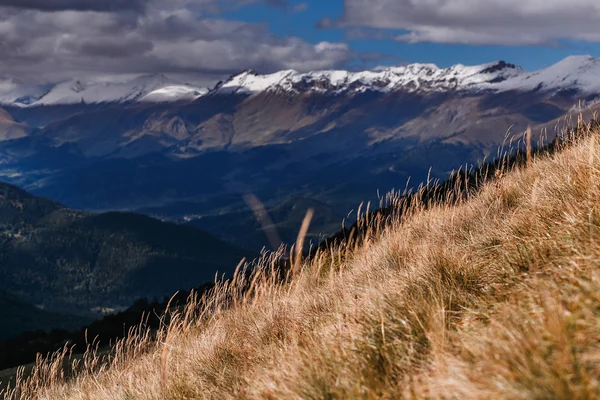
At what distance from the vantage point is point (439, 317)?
3836 millimetres

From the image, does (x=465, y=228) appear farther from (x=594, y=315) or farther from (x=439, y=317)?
(x=594, y=315)

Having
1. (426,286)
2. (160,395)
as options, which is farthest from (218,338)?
(426,286)

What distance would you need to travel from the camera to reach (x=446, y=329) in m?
3.92

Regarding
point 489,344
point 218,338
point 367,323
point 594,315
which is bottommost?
point 218,338

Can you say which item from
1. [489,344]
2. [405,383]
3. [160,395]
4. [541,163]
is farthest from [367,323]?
[541,163]

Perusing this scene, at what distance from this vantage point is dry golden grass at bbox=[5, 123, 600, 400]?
284 centimetres

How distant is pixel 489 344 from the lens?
320cm

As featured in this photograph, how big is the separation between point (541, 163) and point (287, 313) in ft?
18.3

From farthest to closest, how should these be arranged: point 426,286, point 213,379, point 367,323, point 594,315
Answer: point 213,379
point 426,286
point 367,323
point 594,315

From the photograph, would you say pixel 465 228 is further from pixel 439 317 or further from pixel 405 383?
pixel 405 383

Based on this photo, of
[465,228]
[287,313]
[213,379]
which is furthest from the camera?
[465,228]

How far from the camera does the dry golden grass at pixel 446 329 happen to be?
9.32ft

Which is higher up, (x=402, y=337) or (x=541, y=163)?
(x=541, y=163)

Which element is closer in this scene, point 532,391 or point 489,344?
point 532,391
